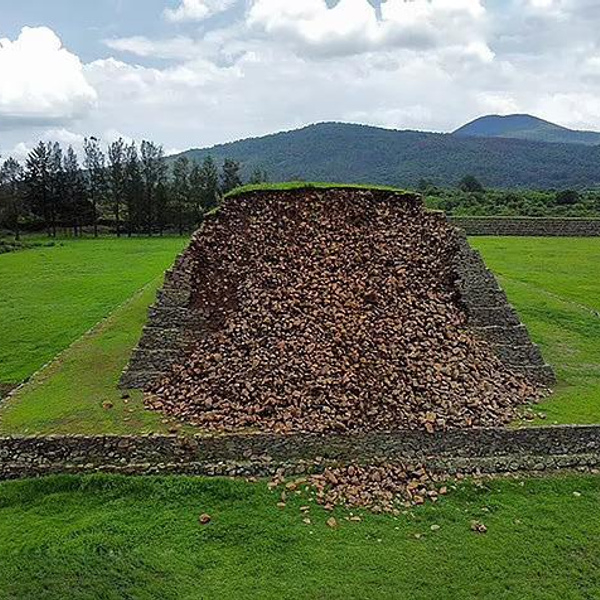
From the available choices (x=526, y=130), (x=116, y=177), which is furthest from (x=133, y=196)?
(x=526, y=130)

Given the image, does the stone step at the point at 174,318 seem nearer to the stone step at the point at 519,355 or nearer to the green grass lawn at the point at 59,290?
the green grass lawn at the point at 59,290

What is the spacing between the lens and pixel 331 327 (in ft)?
30.8

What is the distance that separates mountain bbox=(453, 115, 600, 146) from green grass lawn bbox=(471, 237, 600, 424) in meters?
122

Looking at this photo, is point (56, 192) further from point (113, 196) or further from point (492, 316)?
point (492, 316)

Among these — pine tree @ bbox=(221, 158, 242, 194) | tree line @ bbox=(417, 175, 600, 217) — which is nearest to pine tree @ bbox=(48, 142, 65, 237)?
pine tree @ bbox=(221, 158, 242, 194)

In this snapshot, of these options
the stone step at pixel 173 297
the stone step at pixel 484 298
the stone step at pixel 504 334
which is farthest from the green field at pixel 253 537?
the stone step at pixel 484 298

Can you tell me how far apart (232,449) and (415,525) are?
230 cm

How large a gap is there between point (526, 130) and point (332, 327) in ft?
584

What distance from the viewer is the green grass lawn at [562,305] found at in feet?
30.7

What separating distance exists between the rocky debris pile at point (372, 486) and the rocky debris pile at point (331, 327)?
0.53 meters

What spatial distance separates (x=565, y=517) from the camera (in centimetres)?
701

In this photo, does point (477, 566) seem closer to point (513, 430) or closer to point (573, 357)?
point (513, 430)

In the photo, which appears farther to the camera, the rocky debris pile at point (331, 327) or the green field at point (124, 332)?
the green field at point (124, 332)

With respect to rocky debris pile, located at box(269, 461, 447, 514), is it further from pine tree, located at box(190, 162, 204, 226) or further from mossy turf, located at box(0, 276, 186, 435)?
pine tree, located at box(190, 162, 204, 226)
